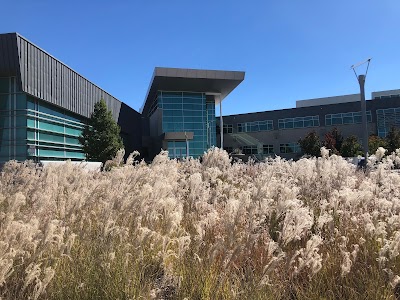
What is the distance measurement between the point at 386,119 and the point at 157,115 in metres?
36.0

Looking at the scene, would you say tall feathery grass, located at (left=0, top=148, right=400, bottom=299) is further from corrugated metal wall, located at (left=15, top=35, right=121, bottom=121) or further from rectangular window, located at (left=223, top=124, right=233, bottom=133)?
rectangular window, located at (left=223, top=124, right=233, bottom=133)

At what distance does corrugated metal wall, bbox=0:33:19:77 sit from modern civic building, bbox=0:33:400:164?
0.23 ft

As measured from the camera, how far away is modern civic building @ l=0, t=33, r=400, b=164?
31984 millimetres

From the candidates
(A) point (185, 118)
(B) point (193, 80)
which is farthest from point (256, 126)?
(B) point (193, 80)

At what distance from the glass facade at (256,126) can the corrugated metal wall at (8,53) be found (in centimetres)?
4680

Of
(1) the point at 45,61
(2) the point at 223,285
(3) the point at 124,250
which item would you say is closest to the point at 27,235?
(3) the point at 124,250

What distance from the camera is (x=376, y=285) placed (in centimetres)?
291

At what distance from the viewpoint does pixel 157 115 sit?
58.8 metres

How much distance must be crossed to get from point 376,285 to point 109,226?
207 centimetres

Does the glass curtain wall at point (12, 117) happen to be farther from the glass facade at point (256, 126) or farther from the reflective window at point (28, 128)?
the glass facade at point (256, 126)

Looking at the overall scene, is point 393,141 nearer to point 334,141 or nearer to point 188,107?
point 334,141

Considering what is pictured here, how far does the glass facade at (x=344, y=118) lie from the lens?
211ft

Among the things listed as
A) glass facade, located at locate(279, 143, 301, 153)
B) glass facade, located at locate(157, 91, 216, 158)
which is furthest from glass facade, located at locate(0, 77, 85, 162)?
glass facade, located at locate(279, 143, 301, 153)

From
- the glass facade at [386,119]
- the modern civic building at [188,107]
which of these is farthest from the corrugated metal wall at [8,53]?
the glass facade at [386,119]
